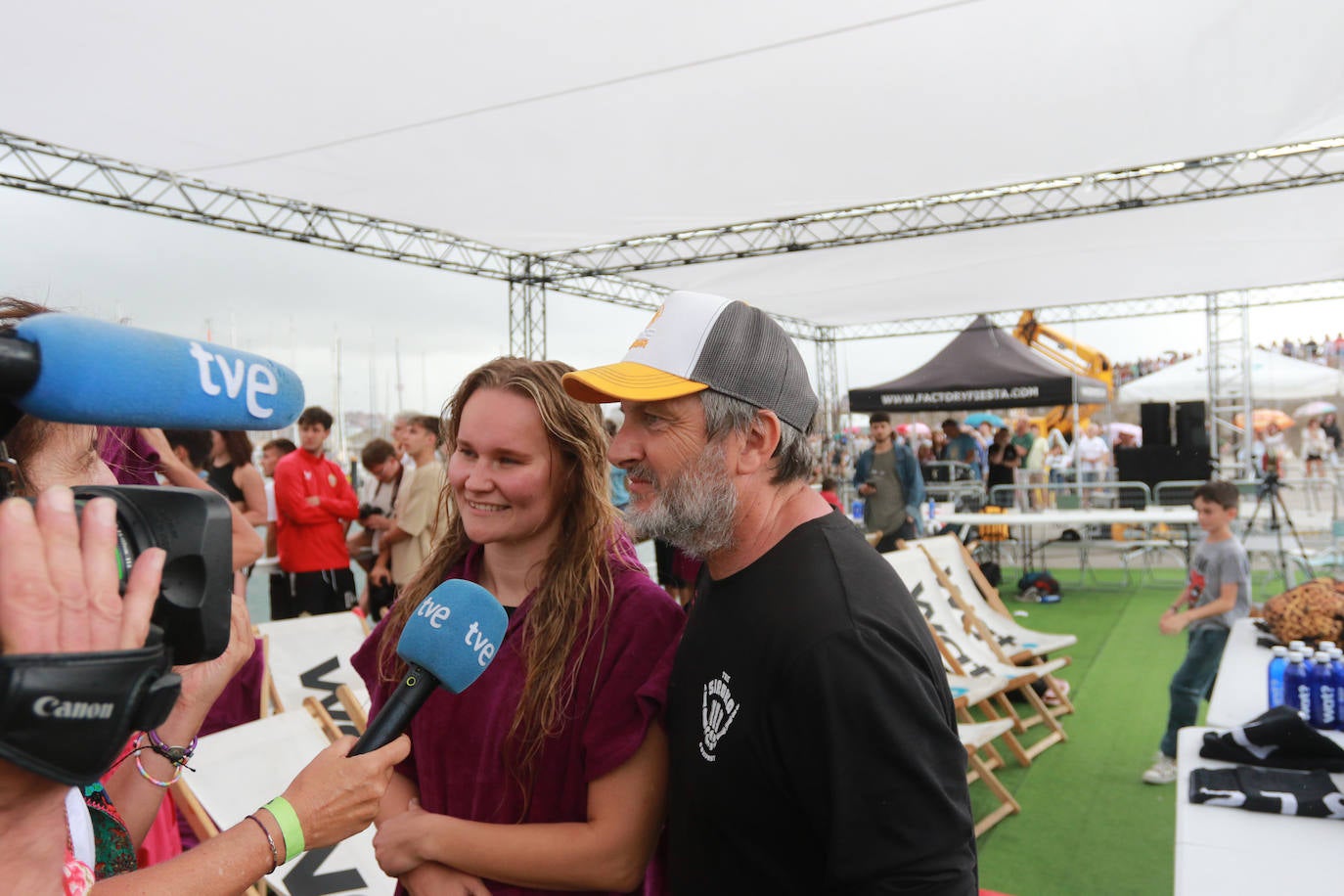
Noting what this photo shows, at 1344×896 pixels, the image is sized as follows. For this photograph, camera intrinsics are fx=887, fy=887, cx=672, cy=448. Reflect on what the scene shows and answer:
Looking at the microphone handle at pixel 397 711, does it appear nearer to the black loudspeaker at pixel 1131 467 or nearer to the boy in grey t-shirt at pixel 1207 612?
the boy in grey t-shirt at pixel 1207 612

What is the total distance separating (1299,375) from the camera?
15.8 m

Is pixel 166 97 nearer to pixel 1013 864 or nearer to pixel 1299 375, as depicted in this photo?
pixel 1013 864

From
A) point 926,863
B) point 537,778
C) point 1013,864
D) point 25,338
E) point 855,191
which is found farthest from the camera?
point 855,191

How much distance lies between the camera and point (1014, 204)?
32.0 feet

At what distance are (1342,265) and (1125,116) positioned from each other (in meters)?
8.30

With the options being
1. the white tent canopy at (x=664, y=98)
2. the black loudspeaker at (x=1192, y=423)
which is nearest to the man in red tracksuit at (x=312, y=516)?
the white tent canopy at (x=664, y=98)

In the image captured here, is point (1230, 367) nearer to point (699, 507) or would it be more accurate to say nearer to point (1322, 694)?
point (1322, 694)

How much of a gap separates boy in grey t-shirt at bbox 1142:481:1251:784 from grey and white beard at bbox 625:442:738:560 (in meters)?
3.47

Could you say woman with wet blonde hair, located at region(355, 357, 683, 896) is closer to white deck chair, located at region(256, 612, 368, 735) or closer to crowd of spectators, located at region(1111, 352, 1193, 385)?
white deck chair, located at region(256, 612, 368, 735)

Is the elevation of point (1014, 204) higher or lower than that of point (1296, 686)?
higher

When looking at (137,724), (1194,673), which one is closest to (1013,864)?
(1194,673)

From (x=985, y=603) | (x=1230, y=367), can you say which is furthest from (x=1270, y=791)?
(x=1230, y=367)

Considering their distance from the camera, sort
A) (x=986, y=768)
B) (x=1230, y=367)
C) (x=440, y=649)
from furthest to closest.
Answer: (x=1230, y=367) < (x=986, y=768) < (x=440, y=649)

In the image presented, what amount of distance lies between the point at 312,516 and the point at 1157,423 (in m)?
12.1
